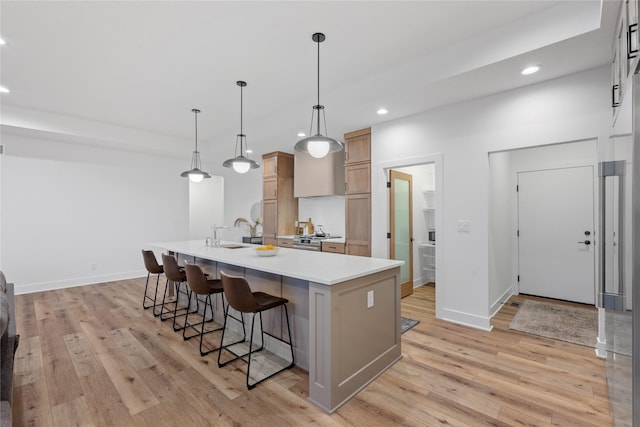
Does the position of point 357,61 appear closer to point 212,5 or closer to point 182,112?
point 212,5

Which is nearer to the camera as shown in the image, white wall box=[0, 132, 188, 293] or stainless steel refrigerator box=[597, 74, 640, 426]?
stainless steel refrigerator box=[597, 74, 640, 426]

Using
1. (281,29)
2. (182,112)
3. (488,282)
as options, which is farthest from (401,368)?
(182,112)

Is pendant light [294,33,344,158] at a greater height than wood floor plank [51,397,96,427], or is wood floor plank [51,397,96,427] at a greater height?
pendant light [294,33,344,158]

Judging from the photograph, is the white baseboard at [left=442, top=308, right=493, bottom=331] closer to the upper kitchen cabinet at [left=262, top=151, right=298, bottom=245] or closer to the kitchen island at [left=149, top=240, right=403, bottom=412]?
the kitchen island at [left=149, top=240, right=403, bottom=412]

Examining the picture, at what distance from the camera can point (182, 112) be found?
450 cm

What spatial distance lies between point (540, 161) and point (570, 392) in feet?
11.6

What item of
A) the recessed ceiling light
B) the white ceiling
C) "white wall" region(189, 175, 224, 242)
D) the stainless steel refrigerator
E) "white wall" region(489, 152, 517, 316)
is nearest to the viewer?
the stainless steel refrigerator

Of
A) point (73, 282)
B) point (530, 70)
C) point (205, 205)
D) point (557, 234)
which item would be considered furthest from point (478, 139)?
point (205, 205)

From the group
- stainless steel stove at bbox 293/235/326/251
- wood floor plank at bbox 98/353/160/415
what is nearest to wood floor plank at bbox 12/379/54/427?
wood floor plank at bbox 98/353/160/415

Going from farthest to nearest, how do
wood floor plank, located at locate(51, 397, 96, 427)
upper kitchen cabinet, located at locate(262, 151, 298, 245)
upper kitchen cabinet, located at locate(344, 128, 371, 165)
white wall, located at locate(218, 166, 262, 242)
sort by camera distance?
white wall, located at locate(218, 166, 262, 242)
upper kitchen cabinet, located at locate(262, 151, 298, 245)
upper kitchen cabinet, located at locate(344, 128, 371, 165)
wood floor plank, located at locate(51, 397, 96, 427)

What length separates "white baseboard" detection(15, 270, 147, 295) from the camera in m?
4.82

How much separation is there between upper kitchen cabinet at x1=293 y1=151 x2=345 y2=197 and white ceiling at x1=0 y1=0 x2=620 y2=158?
111 cm

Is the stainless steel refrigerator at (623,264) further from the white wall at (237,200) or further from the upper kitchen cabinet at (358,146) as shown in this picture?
the white wall at (237,200)

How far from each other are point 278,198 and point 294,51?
3.44 meters
